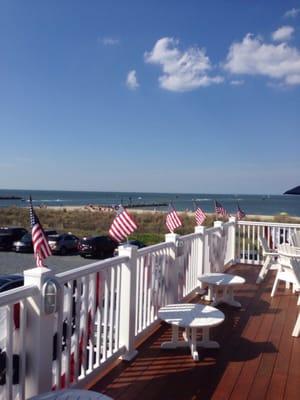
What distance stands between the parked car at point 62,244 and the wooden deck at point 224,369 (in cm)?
1466

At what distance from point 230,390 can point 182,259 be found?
2.15m

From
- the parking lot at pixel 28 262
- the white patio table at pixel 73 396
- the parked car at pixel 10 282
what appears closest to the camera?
the white patio table at pixel 73 396

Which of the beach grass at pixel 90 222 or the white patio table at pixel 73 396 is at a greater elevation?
the white patio table at pixel 73 396

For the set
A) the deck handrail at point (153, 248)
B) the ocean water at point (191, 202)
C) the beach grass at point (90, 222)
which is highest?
the deck handrail at point (153, 248)

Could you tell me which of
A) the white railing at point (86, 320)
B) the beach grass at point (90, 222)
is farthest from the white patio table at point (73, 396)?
the beach grass at point (90, 222)

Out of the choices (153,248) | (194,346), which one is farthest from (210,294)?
(194,346)

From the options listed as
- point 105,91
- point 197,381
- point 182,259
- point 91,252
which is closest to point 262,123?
point 105,91

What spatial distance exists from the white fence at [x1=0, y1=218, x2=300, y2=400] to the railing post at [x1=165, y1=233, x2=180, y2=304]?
0.01m

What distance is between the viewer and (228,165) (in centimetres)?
2950

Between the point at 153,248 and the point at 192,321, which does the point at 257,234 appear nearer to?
the point at 153,248

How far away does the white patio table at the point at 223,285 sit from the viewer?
188 inches

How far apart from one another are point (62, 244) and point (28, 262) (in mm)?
2319

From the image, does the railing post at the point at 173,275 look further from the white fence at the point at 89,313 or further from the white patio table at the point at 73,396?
the white patio table at the point at 73,396

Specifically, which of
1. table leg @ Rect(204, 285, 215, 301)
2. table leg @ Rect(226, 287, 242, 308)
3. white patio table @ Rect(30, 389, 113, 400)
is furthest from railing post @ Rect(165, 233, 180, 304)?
Result: white patio table @ Rect(30, 389, 113, 400)
